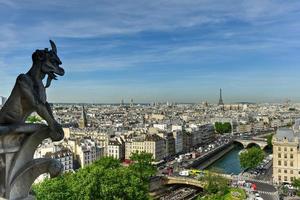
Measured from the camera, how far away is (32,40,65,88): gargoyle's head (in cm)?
498

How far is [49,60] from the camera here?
5012 mm

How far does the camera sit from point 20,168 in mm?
4887

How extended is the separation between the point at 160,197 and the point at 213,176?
7.22 metres

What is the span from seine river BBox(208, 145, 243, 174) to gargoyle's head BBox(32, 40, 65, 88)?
5604 cm

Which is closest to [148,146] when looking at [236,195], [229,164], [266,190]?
[229,164]

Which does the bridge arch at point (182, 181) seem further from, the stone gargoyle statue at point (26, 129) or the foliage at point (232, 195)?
the stone gargoyle statue at point (26, 129)

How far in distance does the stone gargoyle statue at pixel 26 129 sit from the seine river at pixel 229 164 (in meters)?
56.0

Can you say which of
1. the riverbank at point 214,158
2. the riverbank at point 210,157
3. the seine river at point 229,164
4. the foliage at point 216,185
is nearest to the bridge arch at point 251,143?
the riverbank at point 214,158

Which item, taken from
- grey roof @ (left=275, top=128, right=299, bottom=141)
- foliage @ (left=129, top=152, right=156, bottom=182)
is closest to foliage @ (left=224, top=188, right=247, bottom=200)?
foliage @ (left=129, top=152, right=156, bottom=182)

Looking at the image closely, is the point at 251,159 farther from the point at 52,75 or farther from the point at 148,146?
the point at 52,75

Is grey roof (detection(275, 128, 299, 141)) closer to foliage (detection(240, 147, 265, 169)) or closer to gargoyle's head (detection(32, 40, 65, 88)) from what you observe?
foliage (detection(240, 147, 265, 169))

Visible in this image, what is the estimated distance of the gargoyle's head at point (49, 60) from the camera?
4984 mm

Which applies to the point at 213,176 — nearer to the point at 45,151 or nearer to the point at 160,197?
the point at 160,197

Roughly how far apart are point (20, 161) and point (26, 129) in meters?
0.44
